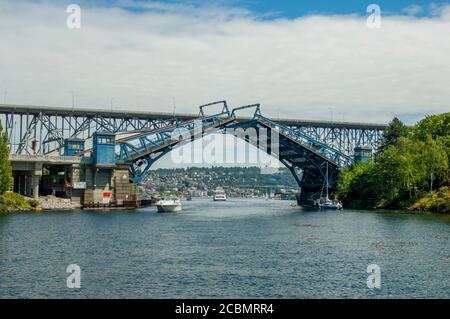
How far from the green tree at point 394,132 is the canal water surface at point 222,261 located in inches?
2822

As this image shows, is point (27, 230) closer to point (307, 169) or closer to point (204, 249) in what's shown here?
point (204, 249)

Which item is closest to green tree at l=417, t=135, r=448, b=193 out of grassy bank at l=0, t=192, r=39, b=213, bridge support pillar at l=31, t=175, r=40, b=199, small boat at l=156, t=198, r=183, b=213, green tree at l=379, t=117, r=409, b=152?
green tree at l=379, t=117, r=409, b=152

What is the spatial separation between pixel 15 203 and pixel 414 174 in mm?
71671

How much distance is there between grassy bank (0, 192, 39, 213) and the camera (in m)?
93.3

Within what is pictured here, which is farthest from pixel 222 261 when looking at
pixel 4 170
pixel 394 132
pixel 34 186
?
pixel 394 132

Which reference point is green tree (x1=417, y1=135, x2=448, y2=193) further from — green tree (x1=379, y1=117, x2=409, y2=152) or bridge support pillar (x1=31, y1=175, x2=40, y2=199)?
bridge support pillar (x1=31, y1=175, x2=40, y2=199)

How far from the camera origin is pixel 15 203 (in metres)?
97.8

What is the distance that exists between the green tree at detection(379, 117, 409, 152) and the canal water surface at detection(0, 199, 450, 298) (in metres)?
71.7

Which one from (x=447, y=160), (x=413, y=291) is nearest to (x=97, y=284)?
(x=413, y=291)

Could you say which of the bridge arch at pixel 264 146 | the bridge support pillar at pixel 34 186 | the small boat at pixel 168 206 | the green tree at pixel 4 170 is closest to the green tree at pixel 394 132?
the bridge arch at pixel 264 146

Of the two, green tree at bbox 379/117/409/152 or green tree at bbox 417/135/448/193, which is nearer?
green tree at bbox 417/135/448/193

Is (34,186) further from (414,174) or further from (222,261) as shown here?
(222,261)

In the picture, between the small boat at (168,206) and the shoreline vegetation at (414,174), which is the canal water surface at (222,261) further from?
the small boat at (168,206)
